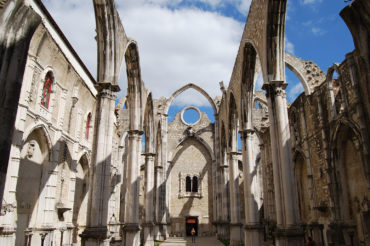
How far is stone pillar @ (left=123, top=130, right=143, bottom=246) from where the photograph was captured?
13166mm

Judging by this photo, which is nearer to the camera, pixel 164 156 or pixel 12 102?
pixel 12 102

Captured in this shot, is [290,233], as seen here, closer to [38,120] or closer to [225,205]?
[38,120]

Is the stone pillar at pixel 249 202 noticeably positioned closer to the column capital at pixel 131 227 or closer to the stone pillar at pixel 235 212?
the stone pillar at pixel 235 212

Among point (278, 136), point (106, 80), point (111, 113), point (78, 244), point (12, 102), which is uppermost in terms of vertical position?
point (106, 80)

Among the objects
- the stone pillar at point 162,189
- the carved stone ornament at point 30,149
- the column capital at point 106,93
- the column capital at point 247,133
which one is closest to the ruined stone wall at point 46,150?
the carved stone ornament at point 30,149

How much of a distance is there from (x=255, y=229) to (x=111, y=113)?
7.69m

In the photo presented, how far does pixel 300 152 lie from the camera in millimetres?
16094

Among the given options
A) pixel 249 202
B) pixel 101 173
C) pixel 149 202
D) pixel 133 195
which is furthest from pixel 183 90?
pixel 101 173

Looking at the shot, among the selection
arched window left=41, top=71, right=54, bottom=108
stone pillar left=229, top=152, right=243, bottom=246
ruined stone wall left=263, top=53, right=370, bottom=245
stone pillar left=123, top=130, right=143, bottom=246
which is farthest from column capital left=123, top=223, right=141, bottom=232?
ruined stone wall left=263, top=53, right=370, bottom=245

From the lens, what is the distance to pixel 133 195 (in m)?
13.7

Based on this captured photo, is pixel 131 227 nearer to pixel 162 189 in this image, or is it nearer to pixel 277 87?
pixel 277 87

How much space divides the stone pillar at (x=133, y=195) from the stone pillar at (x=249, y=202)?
468 cm

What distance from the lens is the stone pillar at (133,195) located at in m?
13.2

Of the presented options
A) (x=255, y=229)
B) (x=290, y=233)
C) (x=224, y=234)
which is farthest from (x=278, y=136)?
(x=224, y=234)
